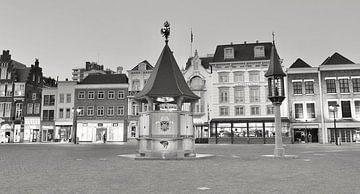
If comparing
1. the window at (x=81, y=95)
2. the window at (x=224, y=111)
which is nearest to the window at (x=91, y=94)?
the window at (x=81, y=95)

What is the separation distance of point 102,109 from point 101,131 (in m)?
3.97

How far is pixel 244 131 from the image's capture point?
5391cm

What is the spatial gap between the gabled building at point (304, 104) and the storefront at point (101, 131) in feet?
94.6

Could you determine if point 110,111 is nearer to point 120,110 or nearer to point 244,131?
point 120,110

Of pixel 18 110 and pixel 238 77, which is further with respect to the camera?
pixel 18 110

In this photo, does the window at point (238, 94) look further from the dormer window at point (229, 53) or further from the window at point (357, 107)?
the window at point (357, 107)

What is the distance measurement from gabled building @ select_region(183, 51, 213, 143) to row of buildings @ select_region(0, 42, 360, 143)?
0.16m

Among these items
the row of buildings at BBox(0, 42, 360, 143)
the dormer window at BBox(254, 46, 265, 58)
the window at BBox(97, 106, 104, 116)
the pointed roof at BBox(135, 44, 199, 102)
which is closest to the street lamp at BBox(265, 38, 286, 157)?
the pointed roof at BBox(135, 44, 199, 102)

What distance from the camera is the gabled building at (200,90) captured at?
5678 cm

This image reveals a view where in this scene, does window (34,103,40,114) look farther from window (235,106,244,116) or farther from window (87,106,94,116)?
window (235,106,244,116)

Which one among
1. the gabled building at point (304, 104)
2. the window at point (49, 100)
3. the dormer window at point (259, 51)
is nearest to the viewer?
the gabled building at point (304, 104)

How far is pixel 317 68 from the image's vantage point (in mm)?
52938

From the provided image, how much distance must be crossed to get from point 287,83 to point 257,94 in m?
4.87

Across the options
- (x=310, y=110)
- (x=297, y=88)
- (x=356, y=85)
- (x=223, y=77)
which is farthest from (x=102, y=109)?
(x=356, y=85)
